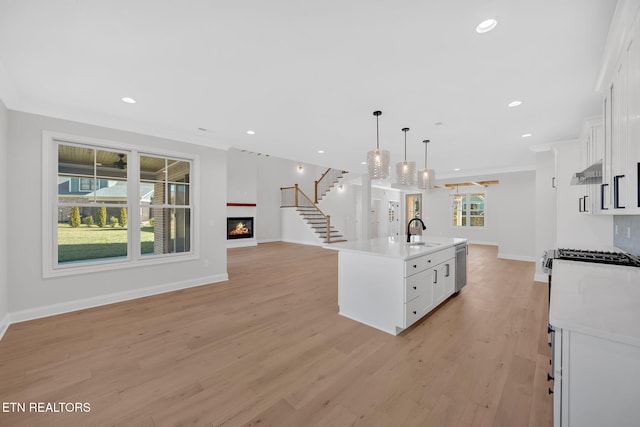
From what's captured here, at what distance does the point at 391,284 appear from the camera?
282cm

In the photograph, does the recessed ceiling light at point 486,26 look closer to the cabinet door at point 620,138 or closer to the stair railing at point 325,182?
the cabinet door at point 620,138

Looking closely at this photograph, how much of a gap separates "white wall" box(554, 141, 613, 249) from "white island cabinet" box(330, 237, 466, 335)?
244 centimetres

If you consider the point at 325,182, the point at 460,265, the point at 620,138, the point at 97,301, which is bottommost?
the point at 97,301

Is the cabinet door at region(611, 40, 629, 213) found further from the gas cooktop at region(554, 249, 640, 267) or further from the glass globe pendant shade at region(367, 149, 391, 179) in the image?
the glass globe pendant shade at region(367, 149, 391, 179)

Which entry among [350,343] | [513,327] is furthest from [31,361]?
[513,327]

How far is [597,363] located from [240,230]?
9.48 meters

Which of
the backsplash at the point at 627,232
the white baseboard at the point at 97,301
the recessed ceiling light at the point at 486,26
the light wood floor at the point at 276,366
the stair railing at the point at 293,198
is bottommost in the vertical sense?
the light wood floor at the point at 276,366

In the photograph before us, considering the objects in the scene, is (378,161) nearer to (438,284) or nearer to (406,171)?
(406,171)

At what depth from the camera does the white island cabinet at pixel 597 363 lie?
3.30ft

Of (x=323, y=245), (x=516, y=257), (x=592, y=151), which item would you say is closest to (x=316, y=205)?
(x=516, y=257)

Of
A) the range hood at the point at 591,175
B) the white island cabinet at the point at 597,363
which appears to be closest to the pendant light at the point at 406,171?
the range hood at the point at 591,175

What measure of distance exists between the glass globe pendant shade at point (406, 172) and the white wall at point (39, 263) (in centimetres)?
353

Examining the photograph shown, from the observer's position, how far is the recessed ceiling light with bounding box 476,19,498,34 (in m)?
1.73

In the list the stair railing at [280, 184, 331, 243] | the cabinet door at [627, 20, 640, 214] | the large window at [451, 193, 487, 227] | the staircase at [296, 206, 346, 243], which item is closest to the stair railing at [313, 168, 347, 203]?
the stair railing at [280, 184, 331, 243]
